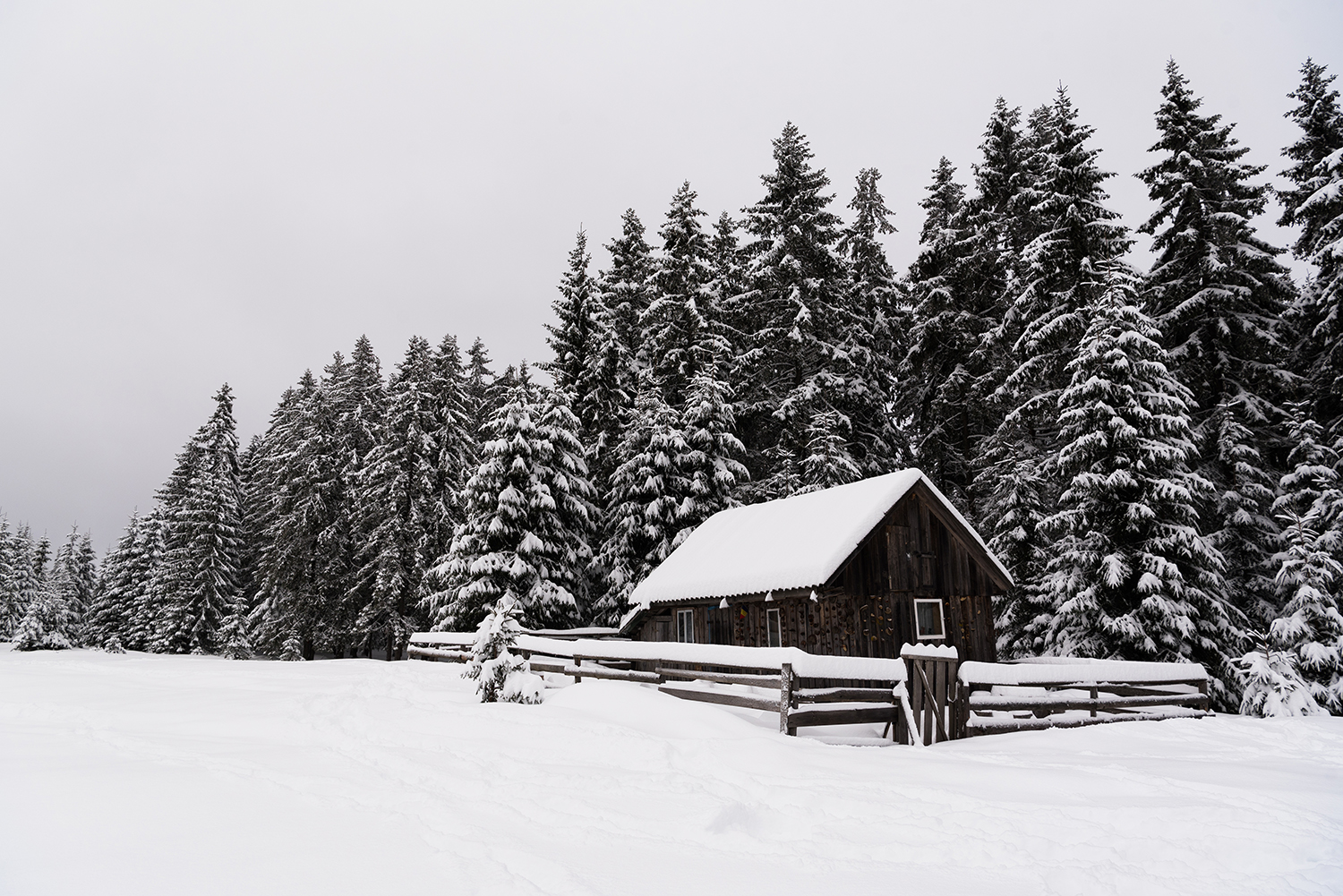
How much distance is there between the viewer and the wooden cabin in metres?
18.9

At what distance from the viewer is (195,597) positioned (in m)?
45.4

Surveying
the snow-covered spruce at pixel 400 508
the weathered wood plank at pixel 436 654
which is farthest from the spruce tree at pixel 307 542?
the weathered wood plank at pixel 436 654

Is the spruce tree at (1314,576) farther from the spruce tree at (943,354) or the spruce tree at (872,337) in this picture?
the spruce tree at (872,337)

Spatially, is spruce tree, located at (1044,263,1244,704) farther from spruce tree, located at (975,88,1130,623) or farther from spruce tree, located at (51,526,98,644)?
spruce tree, located at (51,526,98,644)

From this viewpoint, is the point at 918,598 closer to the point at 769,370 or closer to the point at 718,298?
the point at 769,370

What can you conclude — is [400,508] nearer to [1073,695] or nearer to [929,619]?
[929,619]

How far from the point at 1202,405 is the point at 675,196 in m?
24.1

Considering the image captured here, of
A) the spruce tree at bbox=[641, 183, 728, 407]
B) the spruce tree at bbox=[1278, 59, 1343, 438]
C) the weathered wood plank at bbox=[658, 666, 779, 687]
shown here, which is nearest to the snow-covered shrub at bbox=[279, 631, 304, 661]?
the spruce tree at bbox=[641, 183, 728, 407]

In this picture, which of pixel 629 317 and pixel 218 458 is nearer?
pixel 629 317

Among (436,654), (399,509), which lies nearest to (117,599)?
(399,509)

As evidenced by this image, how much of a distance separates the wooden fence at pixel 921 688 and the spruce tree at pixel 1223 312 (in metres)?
Result: 9.27

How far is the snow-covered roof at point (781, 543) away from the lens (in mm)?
18688

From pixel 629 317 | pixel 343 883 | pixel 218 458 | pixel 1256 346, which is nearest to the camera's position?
pixel 343 883

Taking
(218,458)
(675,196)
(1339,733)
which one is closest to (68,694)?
(1339,733)
